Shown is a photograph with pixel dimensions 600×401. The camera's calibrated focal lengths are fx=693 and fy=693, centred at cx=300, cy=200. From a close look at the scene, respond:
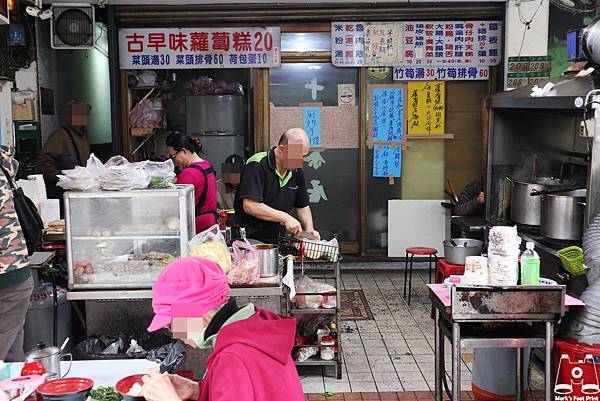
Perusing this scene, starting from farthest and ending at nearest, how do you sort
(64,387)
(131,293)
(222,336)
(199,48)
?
1. (199,48)
2. (131,293)
3. (64,387)
4. (222,336)

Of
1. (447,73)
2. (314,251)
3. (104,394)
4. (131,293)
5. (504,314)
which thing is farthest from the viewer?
(447,73)

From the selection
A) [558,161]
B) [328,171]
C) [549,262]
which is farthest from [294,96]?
[549,262]

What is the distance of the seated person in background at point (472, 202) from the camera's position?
7.89m

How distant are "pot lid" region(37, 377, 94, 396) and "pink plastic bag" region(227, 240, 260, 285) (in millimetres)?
1834

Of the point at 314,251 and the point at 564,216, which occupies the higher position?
the point at 564,216

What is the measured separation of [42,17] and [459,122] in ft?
18.3

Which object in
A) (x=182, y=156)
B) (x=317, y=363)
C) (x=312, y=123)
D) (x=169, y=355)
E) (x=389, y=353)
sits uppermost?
(x=312, y=123)

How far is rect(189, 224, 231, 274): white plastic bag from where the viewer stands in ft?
15.1

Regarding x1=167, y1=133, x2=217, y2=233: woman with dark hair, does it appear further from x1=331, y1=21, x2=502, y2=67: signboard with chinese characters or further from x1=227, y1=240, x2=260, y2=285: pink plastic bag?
x1=331, y1=21, x2=502, y2=67: signboard with chinese characters

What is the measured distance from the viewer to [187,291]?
2754 millimetres

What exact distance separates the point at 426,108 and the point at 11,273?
20.8ft

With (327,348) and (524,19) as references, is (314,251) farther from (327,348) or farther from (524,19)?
(524,19)

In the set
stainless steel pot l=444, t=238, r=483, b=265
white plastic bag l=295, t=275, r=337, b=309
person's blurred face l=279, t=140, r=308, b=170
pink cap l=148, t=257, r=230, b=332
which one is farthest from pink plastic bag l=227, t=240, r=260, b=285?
stainless steel pot l=444, t=238, r=483, b=265

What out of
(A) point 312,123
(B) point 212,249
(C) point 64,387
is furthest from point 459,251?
(C) point 64,387
